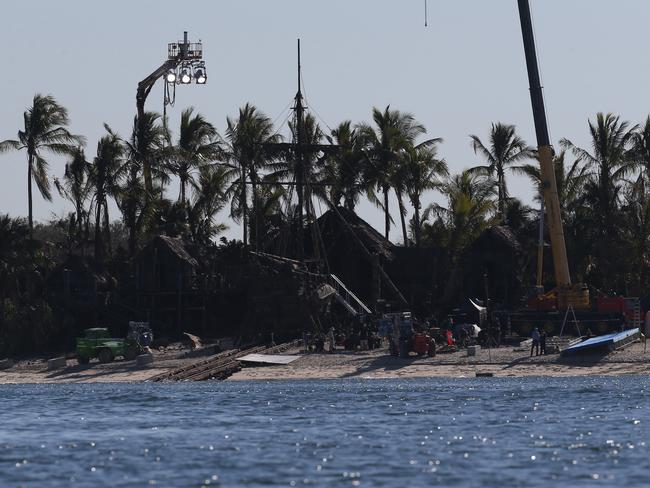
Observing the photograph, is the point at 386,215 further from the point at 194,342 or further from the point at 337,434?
the point at 337,434

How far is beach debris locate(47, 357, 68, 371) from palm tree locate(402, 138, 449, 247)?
2653cm

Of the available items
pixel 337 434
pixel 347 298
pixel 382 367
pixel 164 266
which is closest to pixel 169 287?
pixel 164 266

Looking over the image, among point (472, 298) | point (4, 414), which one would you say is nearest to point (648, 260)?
point (472, 298)

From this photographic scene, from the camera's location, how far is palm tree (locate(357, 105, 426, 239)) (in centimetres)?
8838

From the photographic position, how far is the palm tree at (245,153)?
290 feet

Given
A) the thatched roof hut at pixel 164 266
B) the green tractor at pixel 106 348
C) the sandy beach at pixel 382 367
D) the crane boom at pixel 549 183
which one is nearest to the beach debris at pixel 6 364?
the sandy beach at pixel 382 367

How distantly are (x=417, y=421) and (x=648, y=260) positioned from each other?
3907 cm

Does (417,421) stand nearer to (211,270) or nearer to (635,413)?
(635,413)

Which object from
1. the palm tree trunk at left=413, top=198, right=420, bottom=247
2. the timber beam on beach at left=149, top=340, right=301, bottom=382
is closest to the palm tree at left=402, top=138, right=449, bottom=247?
the palm tree trunk at left=413, top=198, right=420, bottom=247

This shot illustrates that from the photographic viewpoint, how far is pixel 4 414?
50.3 m

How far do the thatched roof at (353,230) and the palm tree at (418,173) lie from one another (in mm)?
3949

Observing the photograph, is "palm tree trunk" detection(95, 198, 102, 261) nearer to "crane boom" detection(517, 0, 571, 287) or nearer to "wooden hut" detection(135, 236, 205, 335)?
"wooden hut" detection(135, 236, 205, 335)

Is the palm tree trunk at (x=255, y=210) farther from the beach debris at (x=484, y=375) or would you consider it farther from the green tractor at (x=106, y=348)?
the beach debris at (x=484, y=375)

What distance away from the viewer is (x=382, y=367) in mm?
61688
